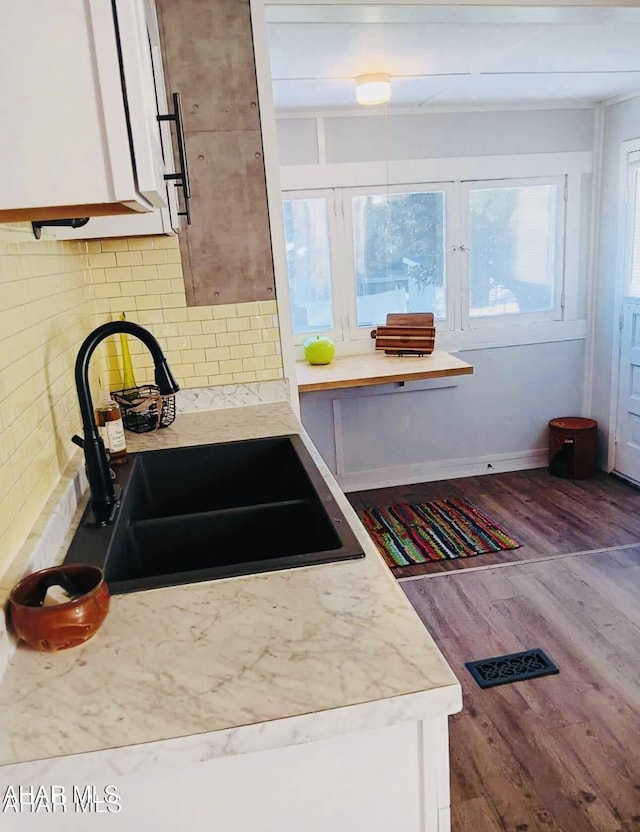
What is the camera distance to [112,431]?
164cm

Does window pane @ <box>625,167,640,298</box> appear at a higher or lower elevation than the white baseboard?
higher

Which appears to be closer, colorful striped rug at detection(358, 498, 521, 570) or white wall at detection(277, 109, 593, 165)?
colorful striped rug at detection(358, 498, 521, 570)

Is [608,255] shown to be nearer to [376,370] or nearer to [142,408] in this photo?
[376,370]

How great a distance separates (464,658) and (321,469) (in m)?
1.34

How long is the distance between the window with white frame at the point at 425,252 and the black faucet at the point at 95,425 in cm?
279

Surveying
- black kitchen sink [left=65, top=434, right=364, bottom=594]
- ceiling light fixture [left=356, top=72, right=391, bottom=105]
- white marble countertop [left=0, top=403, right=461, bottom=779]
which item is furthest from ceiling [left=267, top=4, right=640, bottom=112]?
white marble countertop [left=0, top=403, right=461, bottom=779]

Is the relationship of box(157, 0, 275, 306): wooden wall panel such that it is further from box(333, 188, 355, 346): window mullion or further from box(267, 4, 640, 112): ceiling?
box(333, 188, 355, 346): window mullion

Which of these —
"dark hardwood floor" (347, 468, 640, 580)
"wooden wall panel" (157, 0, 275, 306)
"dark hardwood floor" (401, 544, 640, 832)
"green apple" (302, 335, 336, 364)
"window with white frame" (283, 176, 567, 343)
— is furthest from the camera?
"window with white frame" (283, 176, 567, 343)

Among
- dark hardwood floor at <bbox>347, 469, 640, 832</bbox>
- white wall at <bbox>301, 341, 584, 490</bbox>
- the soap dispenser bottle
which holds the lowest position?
dark hardwood floor at <bbox>347, 469, 640, 832</bbox>

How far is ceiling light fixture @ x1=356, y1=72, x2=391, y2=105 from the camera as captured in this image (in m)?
3.08

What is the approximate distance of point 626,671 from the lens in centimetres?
235

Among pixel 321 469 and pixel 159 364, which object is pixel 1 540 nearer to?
pixel 159 364

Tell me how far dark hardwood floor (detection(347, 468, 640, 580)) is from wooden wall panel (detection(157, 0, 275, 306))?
1784 millimetres

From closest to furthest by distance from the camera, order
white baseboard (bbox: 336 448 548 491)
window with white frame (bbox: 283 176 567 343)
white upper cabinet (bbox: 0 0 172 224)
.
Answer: white upper cabinet (bbox: 0 0 172 224) → window with white frame (bbox: 283 176 567 343) → white baseboard (bbox: 336 448 548 491)
